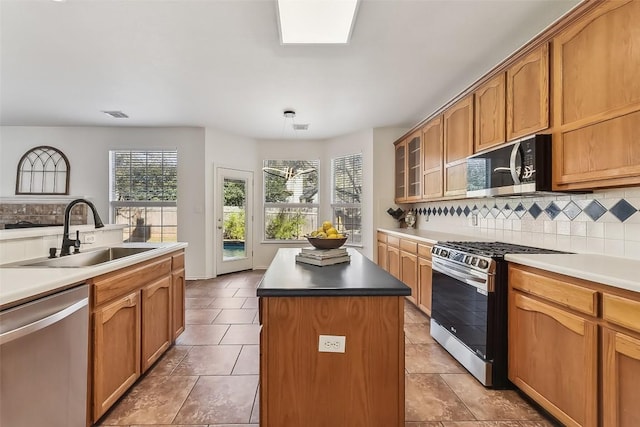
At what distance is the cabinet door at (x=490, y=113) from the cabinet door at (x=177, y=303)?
2971 mm

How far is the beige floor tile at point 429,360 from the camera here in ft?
7.63

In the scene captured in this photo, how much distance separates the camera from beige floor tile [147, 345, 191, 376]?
230cm

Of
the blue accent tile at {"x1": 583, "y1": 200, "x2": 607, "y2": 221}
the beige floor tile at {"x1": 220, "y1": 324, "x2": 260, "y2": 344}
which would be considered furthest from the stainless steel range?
the beige floor tile at {"x1": 220, "y1": 324, "x2": 260, "y2": 344}

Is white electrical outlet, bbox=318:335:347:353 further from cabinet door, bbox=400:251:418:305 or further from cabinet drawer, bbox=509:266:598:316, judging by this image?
cabinet door, bbox=400:251:418:305

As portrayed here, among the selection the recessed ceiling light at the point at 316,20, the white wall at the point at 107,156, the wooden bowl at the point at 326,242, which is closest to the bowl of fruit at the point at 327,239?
the wooden bowl at the point at 326,242

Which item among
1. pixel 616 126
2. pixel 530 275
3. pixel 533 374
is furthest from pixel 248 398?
pixel 616 126

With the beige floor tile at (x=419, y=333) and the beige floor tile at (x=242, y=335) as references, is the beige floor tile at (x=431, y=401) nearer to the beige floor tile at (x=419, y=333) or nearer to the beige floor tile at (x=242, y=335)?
the beige floor tile at (x=419, y=333)

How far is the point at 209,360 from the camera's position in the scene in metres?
2.47

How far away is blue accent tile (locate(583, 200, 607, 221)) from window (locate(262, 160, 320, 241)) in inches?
174

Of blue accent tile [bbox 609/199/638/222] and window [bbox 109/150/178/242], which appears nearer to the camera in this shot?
blue accent tile [bbox 609/199/638/222]

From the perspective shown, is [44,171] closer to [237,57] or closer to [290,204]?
[290,204]

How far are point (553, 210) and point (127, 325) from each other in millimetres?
3145

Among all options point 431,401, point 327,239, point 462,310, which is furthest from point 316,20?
point 431,401

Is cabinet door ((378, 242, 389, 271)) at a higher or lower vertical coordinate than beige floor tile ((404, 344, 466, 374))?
higher
